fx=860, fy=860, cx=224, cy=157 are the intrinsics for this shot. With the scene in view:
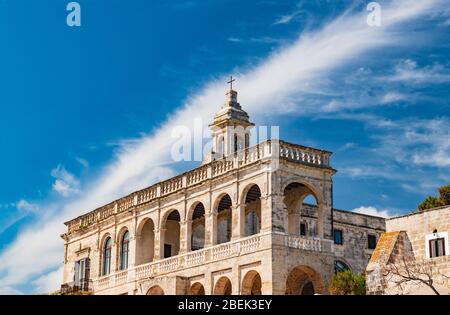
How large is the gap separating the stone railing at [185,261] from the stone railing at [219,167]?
12.8ft

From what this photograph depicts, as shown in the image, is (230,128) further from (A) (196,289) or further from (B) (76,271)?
(B) (76,271)

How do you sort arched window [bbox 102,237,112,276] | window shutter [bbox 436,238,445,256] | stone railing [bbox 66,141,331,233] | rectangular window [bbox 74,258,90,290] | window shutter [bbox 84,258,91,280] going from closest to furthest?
1. window shutter [bbox 436,238,445,256]
2. stone railing [bbox 66,141,331,233]
3. arched window [bbox 102,237,112,276]
4. rectangular window [bbox 74,258,90,290]
5. window shutter [bbox 84,258,91,280]

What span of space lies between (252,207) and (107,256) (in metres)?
12.2

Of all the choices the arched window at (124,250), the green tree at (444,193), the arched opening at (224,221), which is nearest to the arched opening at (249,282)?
the arched opening at (224,221)

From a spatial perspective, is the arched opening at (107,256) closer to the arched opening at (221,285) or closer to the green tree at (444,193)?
the arched opening at (221,285)

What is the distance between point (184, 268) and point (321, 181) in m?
9.25

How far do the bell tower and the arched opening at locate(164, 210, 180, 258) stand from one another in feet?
15.0

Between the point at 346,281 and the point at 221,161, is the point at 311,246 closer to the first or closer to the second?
the point at 346,281

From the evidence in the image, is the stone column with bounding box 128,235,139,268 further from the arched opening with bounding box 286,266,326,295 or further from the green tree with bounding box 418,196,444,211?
the green tree with bounding box 418,196,444,211

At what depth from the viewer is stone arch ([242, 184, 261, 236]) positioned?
4556 centimetres

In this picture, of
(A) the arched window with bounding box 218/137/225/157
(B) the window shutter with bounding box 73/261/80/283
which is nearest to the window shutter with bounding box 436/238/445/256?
(A) the arched window with bounding box 218/137/225/157

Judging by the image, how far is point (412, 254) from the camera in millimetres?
39469
